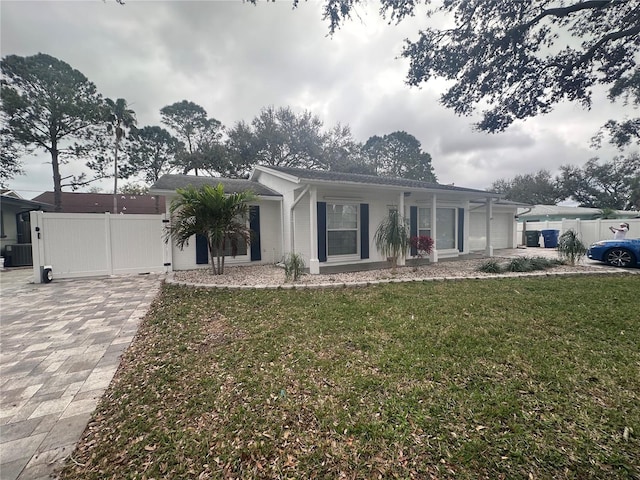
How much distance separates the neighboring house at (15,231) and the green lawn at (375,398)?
38.6ft

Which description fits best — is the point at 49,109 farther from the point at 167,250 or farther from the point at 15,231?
the point at 167,250

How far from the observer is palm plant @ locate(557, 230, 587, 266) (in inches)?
310

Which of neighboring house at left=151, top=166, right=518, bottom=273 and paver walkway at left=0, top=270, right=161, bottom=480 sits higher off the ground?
neighboring house at left=151, top=166, right=518, bottom=273

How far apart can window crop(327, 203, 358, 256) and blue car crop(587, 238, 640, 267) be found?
800cm

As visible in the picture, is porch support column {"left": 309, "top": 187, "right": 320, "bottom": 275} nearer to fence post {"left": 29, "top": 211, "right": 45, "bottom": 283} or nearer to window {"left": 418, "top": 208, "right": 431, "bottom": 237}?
window {"left": 418, "top": 208, "right": 431, "bottom": 237}

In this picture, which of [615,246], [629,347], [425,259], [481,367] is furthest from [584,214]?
[481,367]

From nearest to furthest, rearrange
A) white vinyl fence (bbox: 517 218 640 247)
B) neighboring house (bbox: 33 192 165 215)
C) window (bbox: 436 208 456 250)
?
window (bbox: 436 208 456 250) < white vinyl fence (bbox: 517 218 640 247) < neighboring house (bbox: 33 192 165 215)

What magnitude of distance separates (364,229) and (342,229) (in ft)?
2.57

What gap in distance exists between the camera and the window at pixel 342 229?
8367 mm

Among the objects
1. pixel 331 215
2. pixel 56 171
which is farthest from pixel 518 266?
pixel 56 171

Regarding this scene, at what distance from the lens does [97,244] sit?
7383 millimetres

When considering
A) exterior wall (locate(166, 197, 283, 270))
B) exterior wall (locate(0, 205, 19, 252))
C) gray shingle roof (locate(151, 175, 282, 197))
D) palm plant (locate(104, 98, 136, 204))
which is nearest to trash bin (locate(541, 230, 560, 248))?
exterior wall (locate(166, 197, 283, 270))

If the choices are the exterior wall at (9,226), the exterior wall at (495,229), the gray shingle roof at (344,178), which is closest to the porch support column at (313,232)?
the gray shingle roof at (344,178)

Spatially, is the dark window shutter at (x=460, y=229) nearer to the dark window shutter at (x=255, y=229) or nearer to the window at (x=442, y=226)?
the window at (x=442, y=226)
